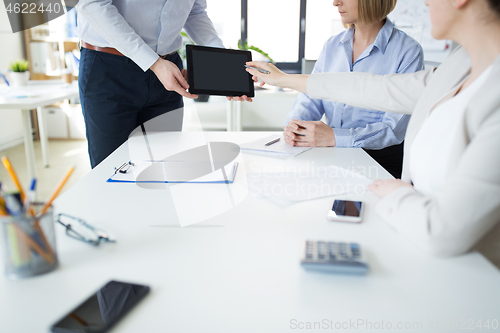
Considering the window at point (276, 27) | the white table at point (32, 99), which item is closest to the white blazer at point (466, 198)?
the white table at point (32, 99)

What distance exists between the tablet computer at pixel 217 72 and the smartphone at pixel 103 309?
921 millimetres

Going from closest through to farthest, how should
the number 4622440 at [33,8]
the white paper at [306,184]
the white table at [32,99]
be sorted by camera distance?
1. the white paper at [306,184]
2. the white table at [32,99]
3. the number 4622440 at [33,8]

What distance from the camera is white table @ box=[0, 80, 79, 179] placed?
7.55 ft

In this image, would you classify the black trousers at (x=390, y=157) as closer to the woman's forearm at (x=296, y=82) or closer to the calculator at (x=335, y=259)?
the woman's forearm at (x=296, y=82)

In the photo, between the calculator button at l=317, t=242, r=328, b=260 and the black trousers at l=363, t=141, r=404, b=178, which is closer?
the calculator button at l=317, t=242, r=328, b=260

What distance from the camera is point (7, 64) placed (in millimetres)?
3900

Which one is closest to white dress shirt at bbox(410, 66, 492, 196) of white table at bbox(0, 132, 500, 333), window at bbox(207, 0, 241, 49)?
white table at bbox(0, 132, 500, 333)

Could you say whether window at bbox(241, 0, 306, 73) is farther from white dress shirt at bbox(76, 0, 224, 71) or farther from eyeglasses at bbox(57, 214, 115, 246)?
eyeglasses at bbox(57, 214, 115, 246)

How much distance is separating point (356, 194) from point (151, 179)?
0.50m

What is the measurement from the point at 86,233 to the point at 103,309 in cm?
22

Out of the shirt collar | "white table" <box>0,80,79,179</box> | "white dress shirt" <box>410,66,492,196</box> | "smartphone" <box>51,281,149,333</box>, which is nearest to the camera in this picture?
"smartphone" <box>51,281,149,333</box>

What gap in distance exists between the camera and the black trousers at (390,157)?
61.1 inches

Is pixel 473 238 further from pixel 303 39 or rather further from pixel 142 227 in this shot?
pixel 303 39

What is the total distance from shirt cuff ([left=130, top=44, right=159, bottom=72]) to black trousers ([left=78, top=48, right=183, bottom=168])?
99 millimetres
